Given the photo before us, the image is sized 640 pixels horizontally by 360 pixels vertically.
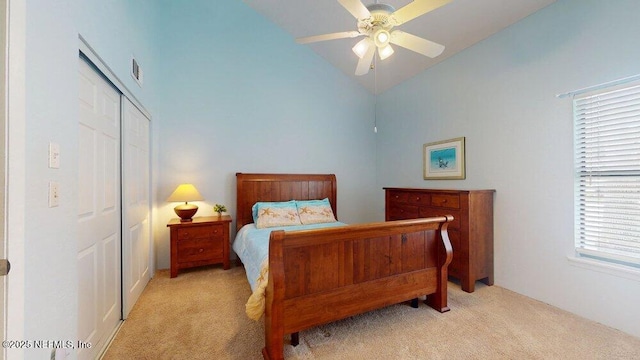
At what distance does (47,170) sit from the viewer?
1.11 metres

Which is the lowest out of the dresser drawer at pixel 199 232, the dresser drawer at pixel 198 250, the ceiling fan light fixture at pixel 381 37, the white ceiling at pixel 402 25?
the dresser drawer at pixel 198 250

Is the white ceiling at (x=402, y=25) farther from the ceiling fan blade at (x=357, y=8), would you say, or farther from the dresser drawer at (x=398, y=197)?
the dresser drawer at (x=398, y=197)

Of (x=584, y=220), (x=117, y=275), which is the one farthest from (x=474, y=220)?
(x=117, y=275)

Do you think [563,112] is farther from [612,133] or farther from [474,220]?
[474,220]

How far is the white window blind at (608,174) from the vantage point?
190 centimetres

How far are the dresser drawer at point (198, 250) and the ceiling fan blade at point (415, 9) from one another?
121 inches

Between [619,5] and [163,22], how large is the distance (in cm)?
469

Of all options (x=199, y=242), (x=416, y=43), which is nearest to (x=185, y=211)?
(x=199, y=242)

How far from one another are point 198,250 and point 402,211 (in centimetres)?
273

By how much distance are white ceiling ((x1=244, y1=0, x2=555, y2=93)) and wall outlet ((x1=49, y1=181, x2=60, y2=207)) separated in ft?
10.1

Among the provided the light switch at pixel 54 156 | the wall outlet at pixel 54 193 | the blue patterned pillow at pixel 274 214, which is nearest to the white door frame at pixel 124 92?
the light switch at pixel 54 156

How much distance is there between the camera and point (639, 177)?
6.11ft

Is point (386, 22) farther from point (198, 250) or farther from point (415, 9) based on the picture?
point (198, 250)

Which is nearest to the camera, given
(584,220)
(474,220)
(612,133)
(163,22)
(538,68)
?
(612,133)
